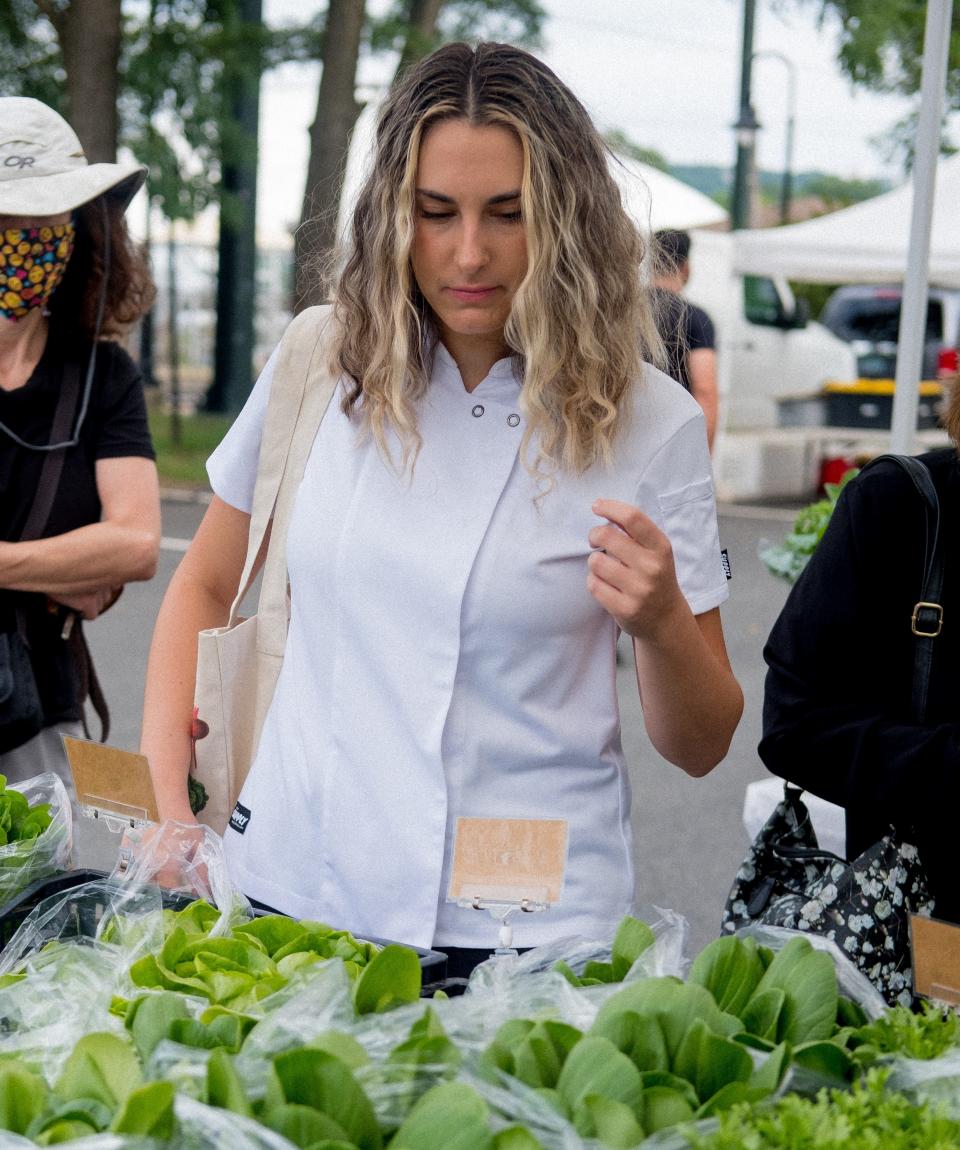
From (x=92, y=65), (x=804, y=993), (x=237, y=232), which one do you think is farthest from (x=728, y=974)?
(x=237, y=232)

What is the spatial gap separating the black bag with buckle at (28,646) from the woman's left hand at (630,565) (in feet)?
3.60

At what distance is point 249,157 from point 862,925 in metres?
11.1

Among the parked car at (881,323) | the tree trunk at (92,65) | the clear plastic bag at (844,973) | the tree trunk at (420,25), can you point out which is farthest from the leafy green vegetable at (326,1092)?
the parked car at (881,323)

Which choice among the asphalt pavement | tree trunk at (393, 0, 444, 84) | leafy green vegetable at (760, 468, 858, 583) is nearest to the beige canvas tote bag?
the asphalt pavement

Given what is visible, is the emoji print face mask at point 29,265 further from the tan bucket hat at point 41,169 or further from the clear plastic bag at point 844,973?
the clear plastic bag at point 844,973

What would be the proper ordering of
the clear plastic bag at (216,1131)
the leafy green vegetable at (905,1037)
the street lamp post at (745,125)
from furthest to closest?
the street lamp post at (745,125) < the leafy green vegetable at (905,1037) < the clear plastic bag at (216,1131)

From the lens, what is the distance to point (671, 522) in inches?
67.6

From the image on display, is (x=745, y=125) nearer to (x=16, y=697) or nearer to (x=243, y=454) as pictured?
(x=16, y=697)

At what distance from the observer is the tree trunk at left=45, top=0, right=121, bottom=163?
10898mm

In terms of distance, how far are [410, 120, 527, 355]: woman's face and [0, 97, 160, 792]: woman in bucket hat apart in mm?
866

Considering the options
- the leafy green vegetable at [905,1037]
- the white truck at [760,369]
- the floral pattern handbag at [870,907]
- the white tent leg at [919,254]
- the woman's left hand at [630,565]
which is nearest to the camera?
the leafy green vegetable at [905,1037]

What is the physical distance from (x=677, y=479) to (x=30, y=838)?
823 millimetres

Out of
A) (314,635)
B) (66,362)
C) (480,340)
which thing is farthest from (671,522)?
(66,362)

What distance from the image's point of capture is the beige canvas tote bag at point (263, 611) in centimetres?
187
